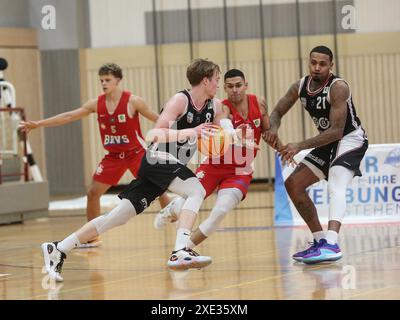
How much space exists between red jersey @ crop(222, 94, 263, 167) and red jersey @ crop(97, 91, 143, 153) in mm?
1964

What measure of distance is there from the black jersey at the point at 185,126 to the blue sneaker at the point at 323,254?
1.26 metres

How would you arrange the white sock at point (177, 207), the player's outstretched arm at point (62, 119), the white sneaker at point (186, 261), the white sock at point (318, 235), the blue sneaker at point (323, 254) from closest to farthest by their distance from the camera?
the white sneaker at point (186, 261) → the blue sneaker at point (323, 254) → the white sock at point (318, 235) → the white sock at point (177, 207) → the player's outstretched arm at point (62, 119)

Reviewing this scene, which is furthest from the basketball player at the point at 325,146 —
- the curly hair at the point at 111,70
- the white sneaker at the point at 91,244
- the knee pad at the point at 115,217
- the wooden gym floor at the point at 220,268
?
the white sneaker at the point at 91,244

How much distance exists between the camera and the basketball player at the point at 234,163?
772cm

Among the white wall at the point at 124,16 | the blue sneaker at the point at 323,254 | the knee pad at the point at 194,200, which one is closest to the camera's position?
the knee pad at the point at 194,200

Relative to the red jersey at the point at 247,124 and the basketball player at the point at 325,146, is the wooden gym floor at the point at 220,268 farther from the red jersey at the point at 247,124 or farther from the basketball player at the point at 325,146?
the red jersey at the point at 247,124

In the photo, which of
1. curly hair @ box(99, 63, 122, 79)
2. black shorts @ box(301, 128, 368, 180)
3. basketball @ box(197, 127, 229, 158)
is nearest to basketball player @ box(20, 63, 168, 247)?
curly hair @ box(99, 63, 122, 79)

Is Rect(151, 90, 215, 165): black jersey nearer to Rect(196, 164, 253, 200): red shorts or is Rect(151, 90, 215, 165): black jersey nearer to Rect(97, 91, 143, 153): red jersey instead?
Rect(196, 164, 253, 200): red shorts

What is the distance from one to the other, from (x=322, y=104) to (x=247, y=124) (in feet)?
2.09

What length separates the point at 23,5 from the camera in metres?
16.9
